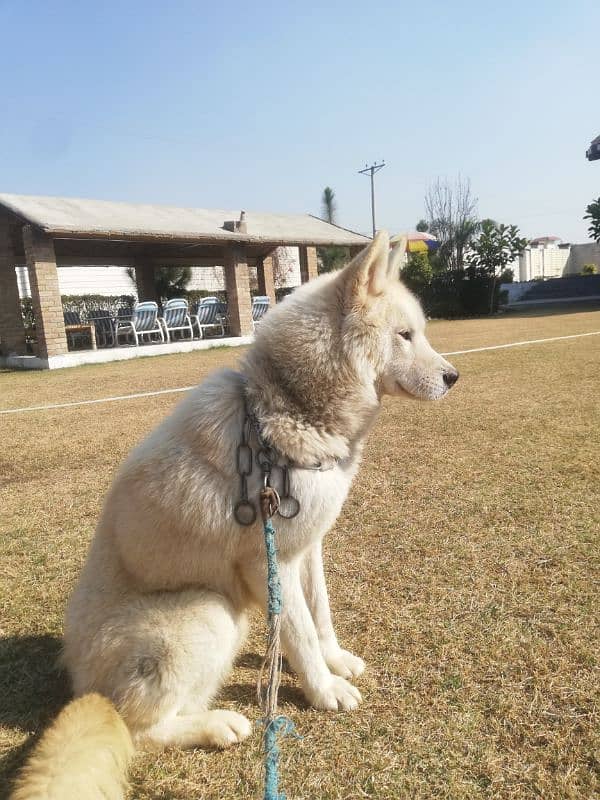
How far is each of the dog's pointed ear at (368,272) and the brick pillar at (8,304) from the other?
16698mm

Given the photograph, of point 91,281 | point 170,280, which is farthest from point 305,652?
point 170,280

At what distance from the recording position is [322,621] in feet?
7.06

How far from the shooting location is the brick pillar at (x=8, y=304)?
1566 centimetres

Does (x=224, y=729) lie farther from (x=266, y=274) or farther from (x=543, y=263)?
(x=543, y=263)

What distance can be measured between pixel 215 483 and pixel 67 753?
0.82 metres

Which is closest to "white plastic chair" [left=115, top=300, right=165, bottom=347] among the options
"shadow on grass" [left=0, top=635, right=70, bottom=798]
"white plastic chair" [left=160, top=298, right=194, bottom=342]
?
"white plastic chair" [left=160, top=298, right=194, bottom=342]

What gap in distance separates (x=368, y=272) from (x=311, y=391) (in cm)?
48

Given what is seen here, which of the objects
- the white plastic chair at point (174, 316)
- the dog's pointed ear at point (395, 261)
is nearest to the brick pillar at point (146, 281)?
the white plastic chair at point (174, 316)

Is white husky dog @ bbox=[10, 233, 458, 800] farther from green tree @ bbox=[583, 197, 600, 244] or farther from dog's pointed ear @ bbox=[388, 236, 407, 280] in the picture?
green tree @ bbox=[583, 197, 600, 244]

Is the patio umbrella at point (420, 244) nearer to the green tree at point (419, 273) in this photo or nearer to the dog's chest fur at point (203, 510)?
the green tree at point (419, 273)

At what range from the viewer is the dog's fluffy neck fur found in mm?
1808

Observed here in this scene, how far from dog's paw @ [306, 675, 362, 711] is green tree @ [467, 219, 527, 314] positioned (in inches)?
1089

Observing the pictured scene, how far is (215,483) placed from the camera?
177 cm

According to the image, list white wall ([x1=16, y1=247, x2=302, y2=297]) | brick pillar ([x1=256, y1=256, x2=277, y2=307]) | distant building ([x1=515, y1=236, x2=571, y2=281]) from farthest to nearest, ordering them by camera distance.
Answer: distant building ([x1=515, y1=236, x2=571, y2=281]) → white wall ([x1=16, y1=247, x2=302, y2=297]) → brick pillar ([x1=256, y1=256, x2=277, y2=307])
